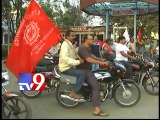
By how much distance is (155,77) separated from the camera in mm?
9570

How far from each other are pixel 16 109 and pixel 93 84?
1.72 m

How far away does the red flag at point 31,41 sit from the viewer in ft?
24.0

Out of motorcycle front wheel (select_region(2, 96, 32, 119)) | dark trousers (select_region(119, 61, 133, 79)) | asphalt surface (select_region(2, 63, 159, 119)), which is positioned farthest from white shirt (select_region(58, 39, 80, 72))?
dark trousers (select_region(119, 61, 133, 79))

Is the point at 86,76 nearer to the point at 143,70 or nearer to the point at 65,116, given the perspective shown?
the point at 65,116

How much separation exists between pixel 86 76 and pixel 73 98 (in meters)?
0.54

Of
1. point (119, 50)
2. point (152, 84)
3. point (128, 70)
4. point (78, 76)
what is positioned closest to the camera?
point (78, 76)

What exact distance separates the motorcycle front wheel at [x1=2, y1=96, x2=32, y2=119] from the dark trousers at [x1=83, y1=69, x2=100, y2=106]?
1458 mm

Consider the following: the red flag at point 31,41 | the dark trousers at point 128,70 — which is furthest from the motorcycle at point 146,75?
the red flag at point 31,41

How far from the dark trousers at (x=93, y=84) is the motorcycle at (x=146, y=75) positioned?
248 centimetres

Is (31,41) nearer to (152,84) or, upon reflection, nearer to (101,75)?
(101,75)

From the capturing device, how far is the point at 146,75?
31.3 feet

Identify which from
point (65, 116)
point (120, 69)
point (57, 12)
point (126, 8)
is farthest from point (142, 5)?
point (57, 12)

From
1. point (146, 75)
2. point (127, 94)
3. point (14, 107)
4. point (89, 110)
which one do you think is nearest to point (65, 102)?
point (89, 110)

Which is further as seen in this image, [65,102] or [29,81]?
[65,102]
